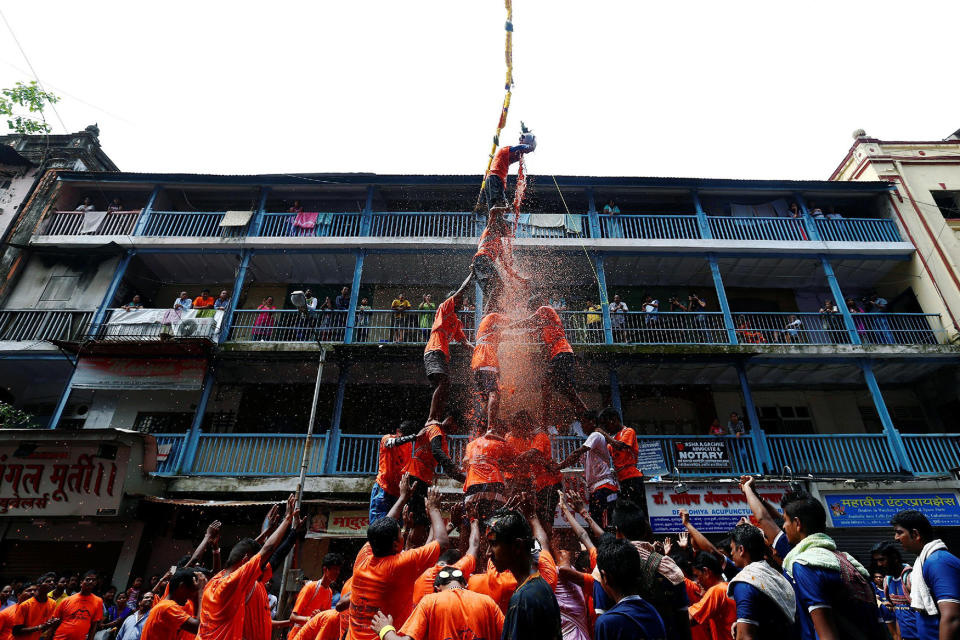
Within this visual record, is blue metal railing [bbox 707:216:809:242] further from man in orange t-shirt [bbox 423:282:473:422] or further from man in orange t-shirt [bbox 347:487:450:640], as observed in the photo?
man in orange t-shirt [bbox 347:487:450:640]

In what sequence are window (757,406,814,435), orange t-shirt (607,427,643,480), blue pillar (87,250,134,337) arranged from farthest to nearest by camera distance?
window (757,406,814,435), blue pillar (87,250,134,337), orange t-shirt (607,427,643,480)

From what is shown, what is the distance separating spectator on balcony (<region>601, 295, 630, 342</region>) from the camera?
14.5 meters

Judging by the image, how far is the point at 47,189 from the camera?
16.7 m

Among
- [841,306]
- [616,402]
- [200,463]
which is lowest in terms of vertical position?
[200,463]

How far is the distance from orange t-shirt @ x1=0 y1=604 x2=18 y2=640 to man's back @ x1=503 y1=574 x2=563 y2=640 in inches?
312

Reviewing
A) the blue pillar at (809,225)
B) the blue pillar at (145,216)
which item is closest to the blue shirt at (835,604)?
the blue pillar at (809,225)

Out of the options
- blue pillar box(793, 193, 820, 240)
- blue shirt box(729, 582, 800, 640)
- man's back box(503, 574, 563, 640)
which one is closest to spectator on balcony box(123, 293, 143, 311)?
man's back box(503, 574, 563, 640)

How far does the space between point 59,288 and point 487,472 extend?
16949 mm

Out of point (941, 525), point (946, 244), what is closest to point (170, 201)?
point (941, 525)

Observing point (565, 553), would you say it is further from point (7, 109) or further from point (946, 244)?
point (7, 109)

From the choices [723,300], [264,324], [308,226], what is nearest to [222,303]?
[264,324]

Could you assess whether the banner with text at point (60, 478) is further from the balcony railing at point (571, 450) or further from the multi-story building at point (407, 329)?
the balcony railing at point (571, 450)

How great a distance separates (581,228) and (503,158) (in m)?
8.36

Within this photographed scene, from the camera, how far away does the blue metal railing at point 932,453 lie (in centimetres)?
1301
